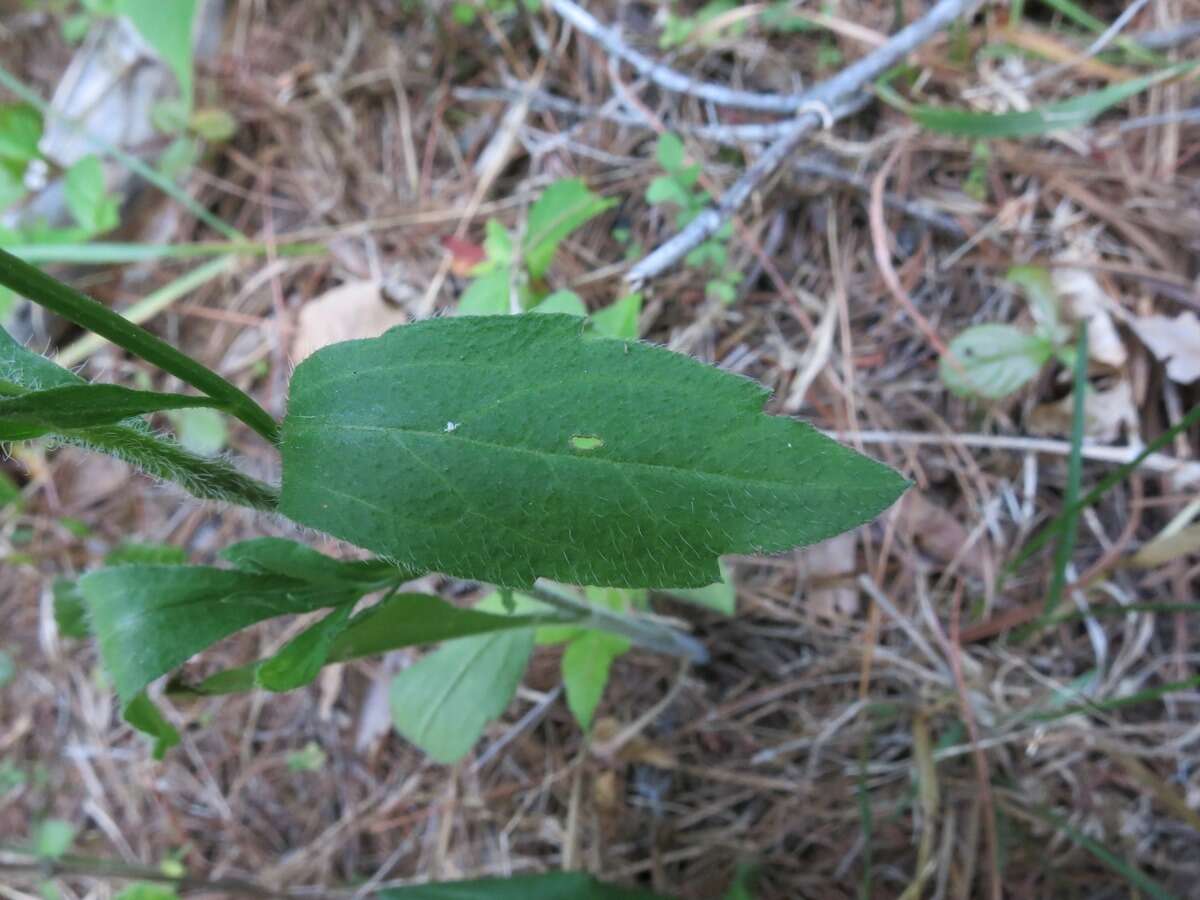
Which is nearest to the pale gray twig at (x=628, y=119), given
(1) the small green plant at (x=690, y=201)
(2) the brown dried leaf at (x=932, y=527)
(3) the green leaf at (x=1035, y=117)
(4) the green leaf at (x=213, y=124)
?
(1) the small green plant at (x=690, y=201)

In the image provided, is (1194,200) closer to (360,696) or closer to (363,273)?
(363,273)

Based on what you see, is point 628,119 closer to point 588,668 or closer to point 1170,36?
point 1170,36

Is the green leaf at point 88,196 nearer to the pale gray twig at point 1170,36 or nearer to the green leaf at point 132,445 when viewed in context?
the green leaf at point 132,445

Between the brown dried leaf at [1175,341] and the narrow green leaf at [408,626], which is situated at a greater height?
the narrow green leaf at [408,626]

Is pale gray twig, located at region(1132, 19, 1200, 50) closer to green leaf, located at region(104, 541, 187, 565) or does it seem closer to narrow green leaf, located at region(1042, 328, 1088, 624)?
narrow green leaf, located at region(1042, 328, 1088, 624)

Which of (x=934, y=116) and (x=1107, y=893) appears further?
(x=934, y=116)

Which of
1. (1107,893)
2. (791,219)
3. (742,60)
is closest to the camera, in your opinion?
(1107,893)

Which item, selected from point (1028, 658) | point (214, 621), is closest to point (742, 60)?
point (1028, 658)
